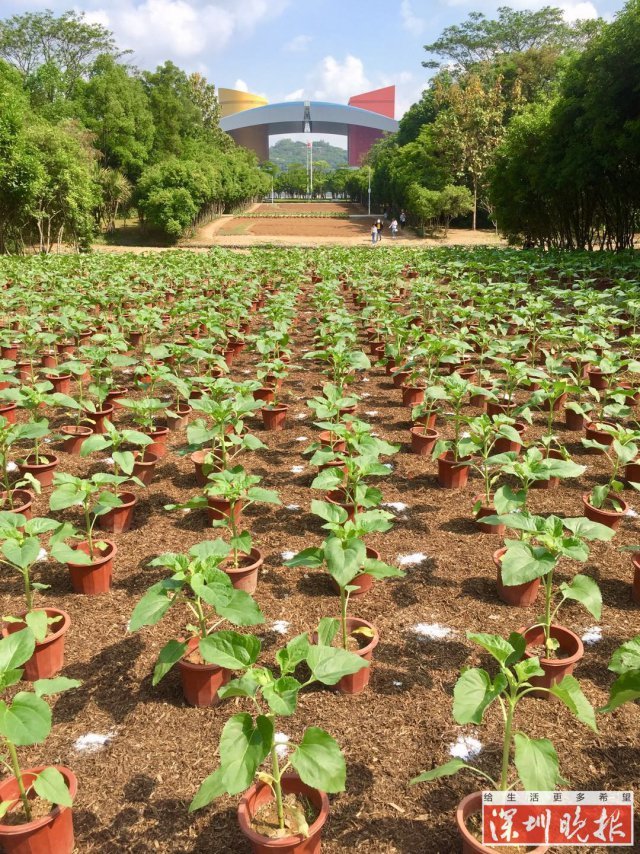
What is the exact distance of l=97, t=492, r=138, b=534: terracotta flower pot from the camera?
4137 mm

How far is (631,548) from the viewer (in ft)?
10.0

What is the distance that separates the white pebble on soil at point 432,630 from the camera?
3.12 meters

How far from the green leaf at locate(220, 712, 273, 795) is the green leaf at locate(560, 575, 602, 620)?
145 centimetres

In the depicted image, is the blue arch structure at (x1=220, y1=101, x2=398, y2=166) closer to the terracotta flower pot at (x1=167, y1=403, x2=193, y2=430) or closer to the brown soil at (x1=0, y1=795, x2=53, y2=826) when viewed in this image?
the terracotta flower pot at (x1=167, y1=403, x2=193, y2=430)

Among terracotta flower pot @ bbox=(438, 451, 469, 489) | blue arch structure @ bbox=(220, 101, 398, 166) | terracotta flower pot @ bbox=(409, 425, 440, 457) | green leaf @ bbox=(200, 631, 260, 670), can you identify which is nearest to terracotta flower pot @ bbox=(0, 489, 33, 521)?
green leaf @ bbox=(200, 631, 260, 670)

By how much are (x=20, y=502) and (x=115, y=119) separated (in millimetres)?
42668

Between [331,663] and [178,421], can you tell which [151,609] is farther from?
[178,421]

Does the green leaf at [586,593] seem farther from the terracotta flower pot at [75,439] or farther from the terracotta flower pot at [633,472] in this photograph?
the terracotta flower pot at [75,439]

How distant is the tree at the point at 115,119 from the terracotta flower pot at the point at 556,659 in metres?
42.8

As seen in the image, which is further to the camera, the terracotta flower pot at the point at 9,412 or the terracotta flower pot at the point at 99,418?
the terracotta flower pot at the point at 9,412

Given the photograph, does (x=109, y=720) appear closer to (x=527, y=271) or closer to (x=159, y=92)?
(x=527, y=271)

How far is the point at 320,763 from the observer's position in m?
1.73

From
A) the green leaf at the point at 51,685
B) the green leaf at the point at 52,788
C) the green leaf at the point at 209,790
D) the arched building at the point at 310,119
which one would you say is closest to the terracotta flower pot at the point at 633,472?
the green leaf at the point at 209,790

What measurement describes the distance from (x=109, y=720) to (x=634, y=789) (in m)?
2.11
